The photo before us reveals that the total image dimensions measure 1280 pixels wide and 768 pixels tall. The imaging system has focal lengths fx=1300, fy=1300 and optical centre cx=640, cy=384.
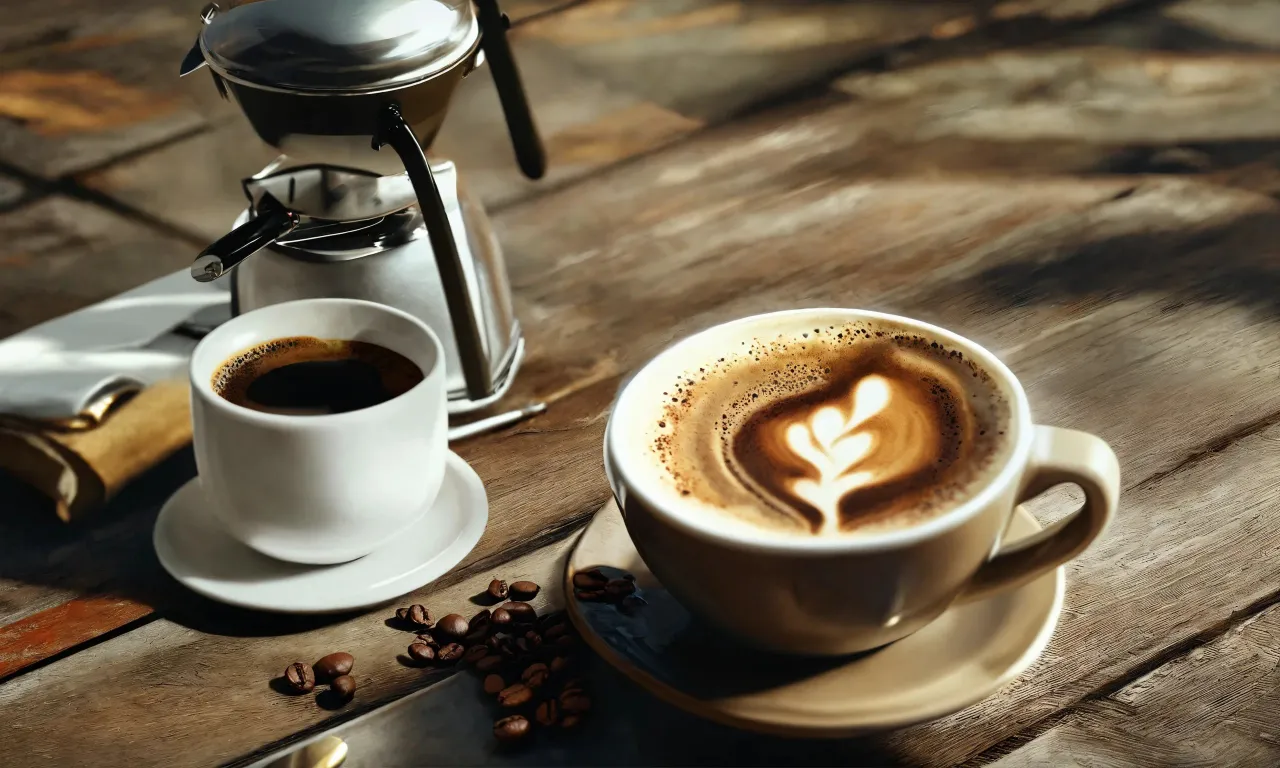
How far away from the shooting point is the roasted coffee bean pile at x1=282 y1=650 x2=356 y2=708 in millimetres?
622

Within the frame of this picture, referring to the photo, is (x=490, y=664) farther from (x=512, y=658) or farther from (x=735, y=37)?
(x=735, y=37)

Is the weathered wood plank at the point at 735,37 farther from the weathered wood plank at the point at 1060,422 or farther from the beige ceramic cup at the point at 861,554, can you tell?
the beige ceramic cup at the point at 861,554

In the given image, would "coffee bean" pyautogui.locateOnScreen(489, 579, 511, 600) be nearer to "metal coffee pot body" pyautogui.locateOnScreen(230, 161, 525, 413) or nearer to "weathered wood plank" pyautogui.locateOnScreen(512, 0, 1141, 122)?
"metal coffee pot body" pyautogui.locateOnScreen(230, 161, 525, 413)

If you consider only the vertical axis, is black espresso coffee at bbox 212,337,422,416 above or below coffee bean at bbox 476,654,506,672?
above

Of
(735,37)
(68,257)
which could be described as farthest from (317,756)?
(735,37)

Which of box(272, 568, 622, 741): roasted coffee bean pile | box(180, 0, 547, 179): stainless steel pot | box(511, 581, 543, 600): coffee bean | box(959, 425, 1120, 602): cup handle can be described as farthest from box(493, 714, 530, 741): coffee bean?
box(180, 0, 547, 179): stainless steel pot

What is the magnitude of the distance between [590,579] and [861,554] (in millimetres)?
161

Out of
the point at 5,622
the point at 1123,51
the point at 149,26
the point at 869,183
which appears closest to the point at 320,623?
the point at 5,622

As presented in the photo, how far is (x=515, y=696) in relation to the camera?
1.96 feet

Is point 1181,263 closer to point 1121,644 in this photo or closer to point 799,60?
point 1121,644

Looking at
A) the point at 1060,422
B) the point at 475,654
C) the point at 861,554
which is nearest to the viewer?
the point at 861,554

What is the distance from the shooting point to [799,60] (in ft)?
4.39

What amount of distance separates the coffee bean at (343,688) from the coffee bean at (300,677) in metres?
0.01

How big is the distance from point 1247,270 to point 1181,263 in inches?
1.7
